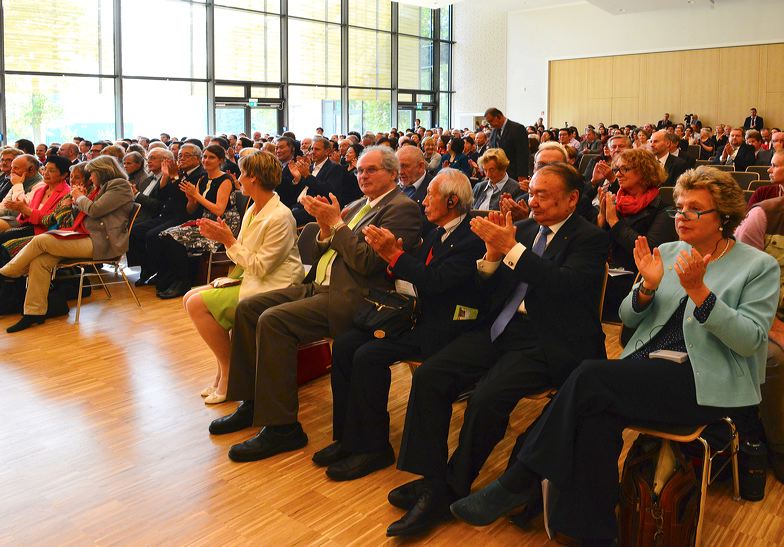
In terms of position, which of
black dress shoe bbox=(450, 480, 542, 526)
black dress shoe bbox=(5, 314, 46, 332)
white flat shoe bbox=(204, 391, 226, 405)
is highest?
black dress shoe bbox=(5, 314, 46, 332)

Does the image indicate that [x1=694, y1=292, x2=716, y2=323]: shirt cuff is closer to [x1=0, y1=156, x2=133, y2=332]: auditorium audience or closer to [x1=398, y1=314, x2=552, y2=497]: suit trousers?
[x1=398, y1=314, x2=552, y2=497]: suit trousers

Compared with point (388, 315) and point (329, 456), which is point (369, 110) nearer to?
point (388, 315)

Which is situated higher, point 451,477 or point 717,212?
point 717,212

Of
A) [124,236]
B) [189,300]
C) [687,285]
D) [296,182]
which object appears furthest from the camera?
[296,182]

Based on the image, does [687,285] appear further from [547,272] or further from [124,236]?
[124,236]

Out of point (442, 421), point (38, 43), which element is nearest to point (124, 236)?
point (442, 421)

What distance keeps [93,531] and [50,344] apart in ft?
9.13

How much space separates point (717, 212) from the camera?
8.18 feet

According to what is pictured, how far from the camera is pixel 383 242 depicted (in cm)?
311

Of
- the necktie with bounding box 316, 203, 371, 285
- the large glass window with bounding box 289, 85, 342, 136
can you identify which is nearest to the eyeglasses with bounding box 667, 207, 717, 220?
the necktie with bounding box 316, 203, 371, 285

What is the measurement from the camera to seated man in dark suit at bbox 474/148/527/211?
17.6 feet

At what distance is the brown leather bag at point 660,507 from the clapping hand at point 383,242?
130 cm

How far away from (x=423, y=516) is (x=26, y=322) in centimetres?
414

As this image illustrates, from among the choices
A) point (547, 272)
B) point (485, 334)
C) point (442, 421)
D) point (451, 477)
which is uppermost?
point (547, 272)
